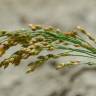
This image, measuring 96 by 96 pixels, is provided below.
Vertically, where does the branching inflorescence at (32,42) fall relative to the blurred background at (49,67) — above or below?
below

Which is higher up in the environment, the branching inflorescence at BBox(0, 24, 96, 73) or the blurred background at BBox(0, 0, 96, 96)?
the blurred background at BBox(0, 0, 96, 96)

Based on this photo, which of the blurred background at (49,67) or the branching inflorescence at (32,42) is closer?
the branching inflorescence at (32,42)

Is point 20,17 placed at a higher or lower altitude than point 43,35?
higher

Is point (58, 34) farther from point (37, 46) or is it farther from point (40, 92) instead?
point (40, 92)

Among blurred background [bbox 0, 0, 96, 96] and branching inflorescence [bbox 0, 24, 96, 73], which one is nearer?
branching inflorescence [bbox 0, 24, 96, 73]

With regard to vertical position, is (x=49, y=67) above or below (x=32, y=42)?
above

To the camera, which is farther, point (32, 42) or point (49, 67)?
point (49, 67)

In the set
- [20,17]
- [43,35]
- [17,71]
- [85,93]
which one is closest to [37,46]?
[43,35]

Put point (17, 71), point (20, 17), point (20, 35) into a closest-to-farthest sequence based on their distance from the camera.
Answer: point (20, 35), point (17, 71), point (20, 17)
